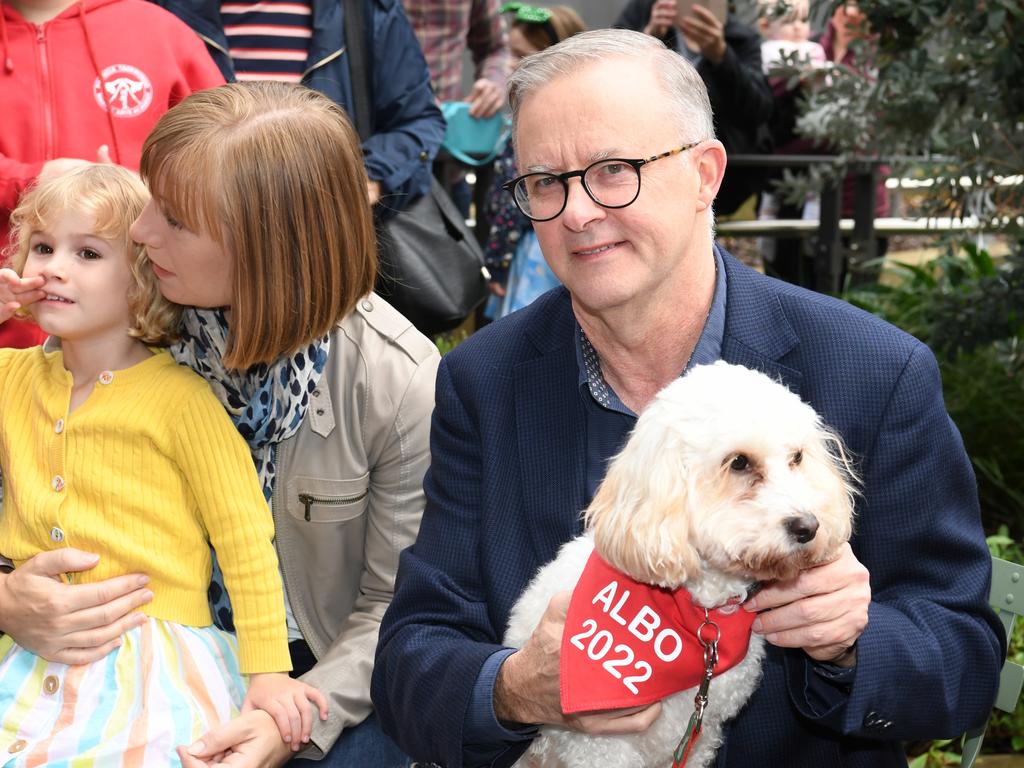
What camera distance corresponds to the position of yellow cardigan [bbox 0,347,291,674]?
253cm

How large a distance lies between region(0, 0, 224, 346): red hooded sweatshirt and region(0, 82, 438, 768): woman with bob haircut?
81 cm

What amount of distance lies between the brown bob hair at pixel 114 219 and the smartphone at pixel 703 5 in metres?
3.91

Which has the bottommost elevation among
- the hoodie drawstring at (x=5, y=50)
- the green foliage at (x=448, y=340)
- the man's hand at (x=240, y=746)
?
the green foliage at (x=448, y=340)

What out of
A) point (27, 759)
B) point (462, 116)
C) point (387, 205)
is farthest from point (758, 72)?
point (27, 759)

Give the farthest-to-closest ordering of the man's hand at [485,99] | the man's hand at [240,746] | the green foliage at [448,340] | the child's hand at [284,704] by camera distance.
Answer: the green foliage at [448,340]
the man's hand at [485,99]
the child's hand at [284,704]
the man's hand at [240,746]

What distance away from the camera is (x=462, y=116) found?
19.3 ft

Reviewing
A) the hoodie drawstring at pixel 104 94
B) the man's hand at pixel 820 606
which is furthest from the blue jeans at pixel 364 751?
the hoodie drawstring at pixel 104 94

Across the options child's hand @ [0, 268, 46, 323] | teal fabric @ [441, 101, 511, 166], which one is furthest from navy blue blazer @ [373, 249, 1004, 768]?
teal fabric @ [441, 101, 511, 166]

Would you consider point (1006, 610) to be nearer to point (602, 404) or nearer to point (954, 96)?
point (602, 404)

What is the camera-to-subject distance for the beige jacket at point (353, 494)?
268 cm

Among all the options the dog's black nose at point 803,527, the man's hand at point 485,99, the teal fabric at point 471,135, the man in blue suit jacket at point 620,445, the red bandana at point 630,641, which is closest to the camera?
the dog's black nose at point 803,527

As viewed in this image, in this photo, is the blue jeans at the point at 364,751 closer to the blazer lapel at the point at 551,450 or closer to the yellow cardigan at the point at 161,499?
the yellow cardigan at the point at 161,499

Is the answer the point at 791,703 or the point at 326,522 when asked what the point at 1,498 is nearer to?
the point at 326,522

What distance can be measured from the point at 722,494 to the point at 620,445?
0.39 meters
